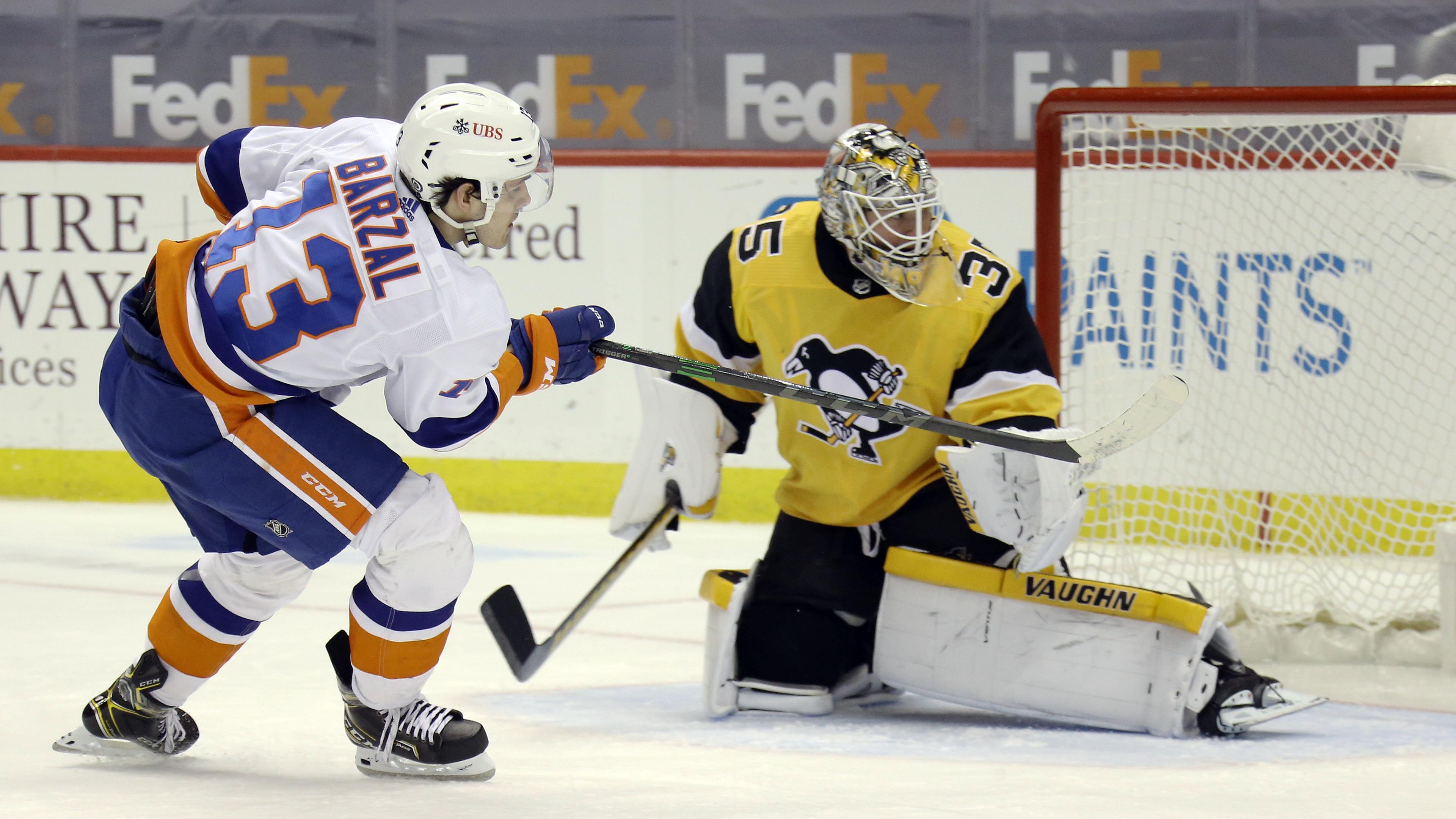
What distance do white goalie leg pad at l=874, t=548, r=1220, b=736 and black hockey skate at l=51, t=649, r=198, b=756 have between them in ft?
3.46

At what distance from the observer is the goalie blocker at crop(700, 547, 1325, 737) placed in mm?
2301

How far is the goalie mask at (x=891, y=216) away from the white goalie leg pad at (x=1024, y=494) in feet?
0.84

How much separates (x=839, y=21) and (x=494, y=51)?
1.07m

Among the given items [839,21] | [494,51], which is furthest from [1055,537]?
[494,51]

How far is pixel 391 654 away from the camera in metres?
2.01

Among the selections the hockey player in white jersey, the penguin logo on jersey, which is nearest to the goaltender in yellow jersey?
the penguin logo on jersey

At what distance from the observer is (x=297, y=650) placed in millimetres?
2930

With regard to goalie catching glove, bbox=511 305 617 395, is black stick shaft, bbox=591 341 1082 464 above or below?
below

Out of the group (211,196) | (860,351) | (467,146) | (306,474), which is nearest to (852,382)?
(860,351)

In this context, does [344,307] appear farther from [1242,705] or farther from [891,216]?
[1242,705]

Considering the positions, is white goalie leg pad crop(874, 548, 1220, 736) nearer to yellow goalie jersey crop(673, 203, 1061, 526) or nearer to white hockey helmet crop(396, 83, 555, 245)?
yellow goalie jersey crop(673, 203, 1061, 526)

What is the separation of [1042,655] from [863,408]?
0.47m

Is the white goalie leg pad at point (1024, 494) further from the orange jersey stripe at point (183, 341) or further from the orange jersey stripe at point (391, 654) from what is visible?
the orange jersey stripe at point (183, 341)

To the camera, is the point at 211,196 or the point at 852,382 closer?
the point at 211,196
